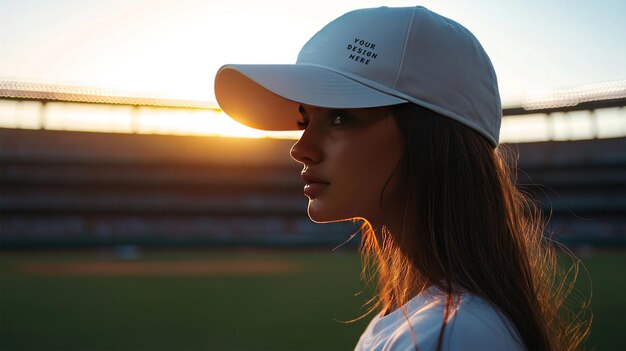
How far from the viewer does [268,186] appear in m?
26.1

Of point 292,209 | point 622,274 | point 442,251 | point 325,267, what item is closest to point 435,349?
point 442,251

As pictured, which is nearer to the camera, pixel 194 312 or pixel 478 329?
pixel 478 329

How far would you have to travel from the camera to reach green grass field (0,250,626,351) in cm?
499

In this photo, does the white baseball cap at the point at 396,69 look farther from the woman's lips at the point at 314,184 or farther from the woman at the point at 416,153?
the woman's lips at the point at 314,184

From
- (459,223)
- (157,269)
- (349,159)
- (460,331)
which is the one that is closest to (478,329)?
(460,331)

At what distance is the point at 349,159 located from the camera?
3.13 ft

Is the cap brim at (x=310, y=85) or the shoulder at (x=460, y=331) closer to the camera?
the shoulder at (x=460, y=331)

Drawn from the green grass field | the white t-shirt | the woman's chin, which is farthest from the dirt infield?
the white t-shirt

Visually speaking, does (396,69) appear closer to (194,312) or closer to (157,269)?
(194,312)

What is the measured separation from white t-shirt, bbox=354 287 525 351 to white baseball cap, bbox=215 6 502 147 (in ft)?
0.94

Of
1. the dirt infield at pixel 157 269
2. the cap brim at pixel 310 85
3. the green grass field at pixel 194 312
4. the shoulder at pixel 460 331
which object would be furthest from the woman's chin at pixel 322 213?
the dirt infield at pixel 157 269

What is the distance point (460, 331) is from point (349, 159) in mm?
359

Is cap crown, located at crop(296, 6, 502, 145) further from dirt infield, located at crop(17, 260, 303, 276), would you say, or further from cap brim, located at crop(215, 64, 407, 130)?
dirt infield, located at crop(17, 260, 303, 276)

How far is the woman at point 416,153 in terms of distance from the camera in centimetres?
85
